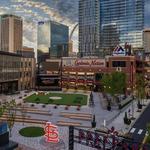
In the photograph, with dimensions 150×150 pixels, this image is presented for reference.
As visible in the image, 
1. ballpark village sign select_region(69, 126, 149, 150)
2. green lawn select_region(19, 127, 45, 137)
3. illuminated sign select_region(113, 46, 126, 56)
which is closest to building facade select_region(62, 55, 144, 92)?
illuminated sign select_region(113, 46, 126, 56)

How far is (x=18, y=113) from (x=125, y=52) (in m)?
60.3

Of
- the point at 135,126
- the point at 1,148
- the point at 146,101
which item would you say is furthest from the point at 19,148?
the point at 146,101

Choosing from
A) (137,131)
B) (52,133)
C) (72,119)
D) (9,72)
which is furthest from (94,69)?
(52,133)

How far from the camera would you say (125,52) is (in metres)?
112

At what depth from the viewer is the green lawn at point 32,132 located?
46838 millimetres

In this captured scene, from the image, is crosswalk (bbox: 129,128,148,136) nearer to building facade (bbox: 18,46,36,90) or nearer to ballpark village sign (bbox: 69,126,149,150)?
ballpark village sign (bbox: 69,126,149,150)

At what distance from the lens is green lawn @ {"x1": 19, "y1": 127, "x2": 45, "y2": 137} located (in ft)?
154

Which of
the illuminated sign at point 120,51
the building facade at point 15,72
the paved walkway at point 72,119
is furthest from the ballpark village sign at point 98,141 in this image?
the illuminated sign at point 120,51

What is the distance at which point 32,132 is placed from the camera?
48125mm

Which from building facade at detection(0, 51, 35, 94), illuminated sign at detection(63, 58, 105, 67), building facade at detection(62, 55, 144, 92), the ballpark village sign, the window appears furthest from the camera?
illuminated sign at detection(63, 58, 105, 67)

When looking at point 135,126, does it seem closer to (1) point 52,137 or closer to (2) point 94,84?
(1) point 52,137

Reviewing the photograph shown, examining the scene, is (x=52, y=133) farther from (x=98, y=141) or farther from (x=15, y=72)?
(x=15, y=72)

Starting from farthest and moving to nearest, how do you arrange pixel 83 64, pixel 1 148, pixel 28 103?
pixel 83 64
pixel 28 103
pixel 1 148

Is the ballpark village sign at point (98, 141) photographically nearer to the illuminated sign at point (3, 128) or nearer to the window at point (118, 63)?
the illuminated sign at point (3, 128)
